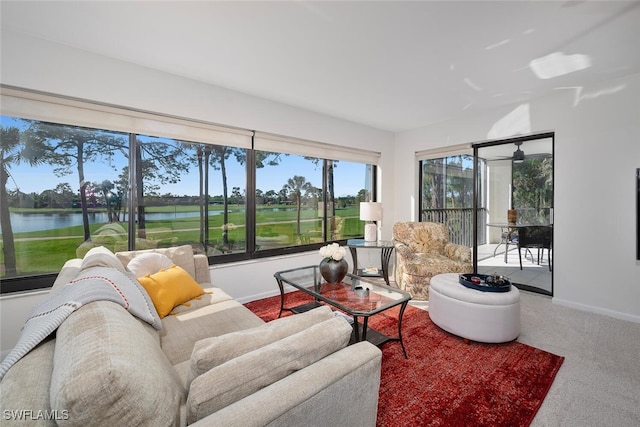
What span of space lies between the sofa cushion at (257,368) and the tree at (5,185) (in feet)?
8.80

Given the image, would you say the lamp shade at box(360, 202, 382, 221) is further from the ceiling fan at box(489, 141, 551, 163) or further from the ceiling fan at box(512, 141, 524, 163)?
the ceiling fan at box(512, 141, 524, 163)

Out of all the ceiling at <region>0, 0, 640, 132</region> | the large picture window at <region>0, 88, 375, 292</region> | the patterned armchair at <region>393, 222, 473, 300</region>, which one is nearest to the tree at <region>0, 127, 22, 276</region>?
the large picture window at <region>0, 88, 375, 292</region>

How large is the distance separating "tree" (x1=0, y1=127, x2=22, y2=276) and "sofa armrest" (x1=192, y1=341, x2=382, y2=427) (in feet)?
9.19

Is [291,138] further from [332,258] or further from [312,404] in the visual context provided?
[312,404]

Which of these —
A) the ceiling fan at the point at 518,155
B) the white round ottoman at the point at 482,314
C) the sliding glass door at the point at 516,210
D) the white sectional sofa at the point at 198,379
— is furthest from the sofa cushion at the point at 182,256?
the ceiling fan at the point at 518,155

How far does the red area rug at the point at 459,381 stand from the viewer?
5.40 feet

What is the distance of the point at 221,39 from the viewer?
2.31 m

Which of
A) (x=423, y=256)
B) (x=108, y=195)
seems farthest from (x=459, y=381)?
(x=108, y=195)

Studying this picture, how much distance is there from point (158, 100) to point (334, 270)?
2.51 m

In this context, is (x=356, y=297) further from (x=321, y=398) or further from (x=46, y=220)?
(x=46, y=220)

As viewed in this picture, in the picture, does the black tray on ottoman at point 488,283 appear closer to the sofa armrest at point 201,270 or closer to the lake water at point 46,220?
the sofa armrest at point 201,270

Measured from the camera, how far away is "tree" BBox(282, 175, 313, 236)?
4133 millimetres

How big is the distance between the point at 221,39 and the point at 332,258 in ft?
7.04

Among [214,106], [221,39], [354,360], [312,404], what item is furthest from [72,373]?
[214,106]
